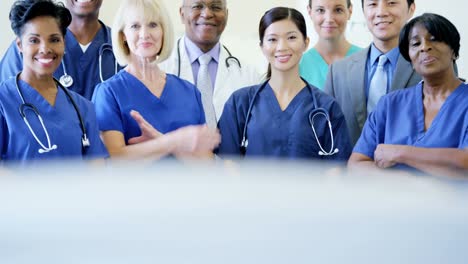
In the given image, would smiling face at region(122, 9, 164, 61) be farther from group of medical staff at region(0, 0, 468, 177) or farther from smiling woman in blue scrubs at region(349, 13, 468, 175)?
smiling woman in blue scrubs at region(349, 13, 468, 175)

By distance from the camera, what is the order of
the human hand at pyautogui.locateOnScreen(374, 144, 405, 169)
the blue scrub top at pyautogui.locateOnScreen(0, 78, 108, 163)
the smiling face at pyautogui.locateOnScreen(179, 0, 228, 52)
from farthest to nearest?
the smiling face at pyautogui.locateOnScreen(179, 0, 228, 52)
the human hand at pyautogui.locateOnScreen(374, 144, 405, 169)
the blue scrub top at pyautogui.locateOnScreen(0, 78, 108, 163)

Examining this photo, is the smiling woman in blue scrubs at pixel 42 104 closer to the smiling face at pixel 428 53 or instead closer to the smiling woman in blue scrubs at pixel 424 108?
the smiling woman in blue scrubs at pixel 424 108

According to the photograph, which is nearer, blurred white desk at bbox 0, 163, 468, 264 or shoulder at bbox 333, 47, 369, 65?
blurred white desk at bbox 0, 163, 468, 264

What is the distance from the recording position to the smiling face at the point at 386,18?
1368 mm

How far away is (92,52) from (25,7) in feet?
0.71

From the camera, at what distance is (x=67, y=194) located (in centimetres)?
10

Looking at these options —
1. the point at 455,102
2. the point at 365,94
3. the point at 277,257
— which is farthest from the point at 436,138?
the point at 277,257

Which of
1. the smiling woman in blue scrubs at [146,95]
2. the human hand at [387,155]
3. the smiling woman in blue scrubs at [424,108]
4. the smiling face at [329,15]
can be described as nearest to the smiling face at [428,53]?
the smiling woman in blue scrubs at [424,108]

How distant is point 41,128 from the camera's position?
105 cm

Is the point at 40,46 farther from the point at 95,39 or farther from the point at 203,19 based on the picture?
the point at 203,19

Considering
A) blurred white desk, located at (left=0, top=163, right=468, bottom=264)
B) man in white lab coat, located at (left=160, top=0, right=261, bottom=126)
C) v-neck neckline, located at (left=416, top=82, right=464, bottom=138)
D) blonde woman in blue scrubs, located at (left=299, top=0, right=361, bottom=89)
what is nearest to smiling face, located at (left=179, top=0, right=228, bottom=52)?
man in white lab coat, located at (left=160, top=0, right=261, bottom=126)

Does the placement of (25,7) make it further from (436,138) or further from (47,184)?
(47,184)

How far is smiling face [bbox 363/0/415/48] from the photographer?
4.49 ft

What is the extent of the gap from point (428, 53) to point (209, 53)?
0.43m
